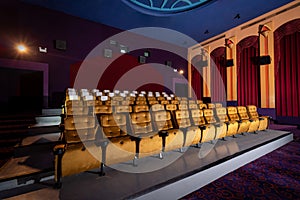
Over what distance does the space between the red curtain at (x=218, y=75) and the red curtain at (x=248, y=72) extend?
23.0 inches

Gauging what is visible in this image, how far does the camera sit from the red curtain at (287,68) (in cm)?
400

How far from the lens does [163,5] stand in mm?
4242

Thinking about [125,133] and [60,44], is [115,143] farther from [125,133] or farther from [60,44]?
[60,44]

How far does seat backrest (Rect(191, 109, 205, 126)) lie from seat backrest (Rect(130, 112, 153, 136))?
689 millimetres

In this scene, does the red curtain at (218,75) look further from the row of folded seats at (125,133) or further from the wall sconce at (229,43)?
the row of folded seats at (125,133)

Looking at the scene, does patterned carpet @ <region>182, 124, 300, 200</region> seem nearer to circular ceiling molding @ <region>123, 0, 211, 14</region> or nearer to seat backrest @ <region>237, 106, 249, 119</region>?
seat backrest @ <region>237, 106, 249, 119</region>

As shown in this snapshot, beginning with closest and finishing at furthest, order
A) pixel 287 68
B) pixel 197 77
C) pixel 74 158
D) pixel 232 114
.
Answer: pixel 74 158 → pixel 232 114 → pixel 287 68 → pixel 197 77

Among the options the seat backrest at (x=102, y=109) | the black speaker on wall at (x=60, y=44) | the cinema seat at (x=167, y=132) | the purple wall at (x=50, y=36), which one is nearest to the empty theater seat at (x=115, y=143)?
the cinema seat at (x=167, y=132)

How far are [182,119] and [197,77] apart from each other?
505 centimetres

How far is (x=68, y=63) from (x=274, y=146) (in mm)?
4739

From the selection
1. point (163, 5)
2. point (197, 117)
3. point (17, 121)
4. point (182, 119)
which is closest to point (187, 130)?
point (182, 119)

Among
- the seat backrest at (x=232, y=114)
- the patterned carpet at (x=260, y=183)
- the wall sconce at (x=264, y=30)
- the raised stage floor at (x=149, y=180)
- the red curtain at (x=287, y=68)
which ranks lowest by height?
the patterned carpet at (x=260, y=183)

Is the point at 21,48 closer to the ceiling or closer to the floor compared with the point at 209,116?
closer to the ceiling

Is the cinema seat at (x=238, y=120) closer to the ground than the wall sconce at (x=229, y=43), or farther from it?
closer to the ground
